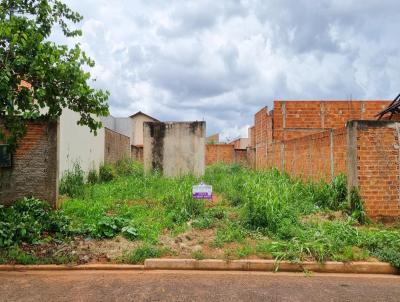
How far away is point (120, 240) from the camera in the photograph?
699 cm

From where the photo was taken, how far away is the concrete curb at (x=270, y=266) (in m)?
Answer: 6.04

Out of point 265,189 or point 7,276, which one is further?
point 265,189

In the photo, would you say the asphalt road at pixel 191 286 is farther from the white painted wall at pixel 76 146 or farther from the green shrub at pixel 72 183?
the white painted wall at pixel 76 146

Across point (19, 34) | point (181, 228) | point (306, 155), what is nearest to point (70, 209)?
point (181, 228)

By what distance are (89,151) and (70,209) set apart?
674 cm

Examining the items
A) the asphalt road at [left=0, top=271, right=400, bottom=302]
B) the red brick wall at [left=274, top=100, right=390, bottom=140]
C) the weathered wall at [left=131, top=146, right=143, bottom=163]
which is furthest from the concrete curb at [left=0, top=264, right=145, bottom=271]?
the weathered wall at [left=131, top=146, right=143, bottom=163]

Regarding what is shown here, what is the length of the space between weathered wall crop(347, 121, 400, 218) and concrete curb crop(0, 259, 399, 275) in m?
2.48

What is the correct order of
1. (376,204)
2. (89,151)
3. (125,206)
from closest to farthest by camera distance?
1. (376,204)
2. (125,206)
3. (89,151)

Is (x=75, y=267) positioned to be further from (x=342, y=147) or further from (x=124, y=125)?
(x=124, y=125)

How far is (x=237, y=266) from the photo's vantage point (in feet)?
20.1

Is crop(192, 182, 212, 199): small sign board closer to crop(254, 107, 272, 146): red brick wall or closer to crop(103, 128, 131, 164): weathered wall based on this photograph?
crop(254, 107, 272, 146): red brick wall

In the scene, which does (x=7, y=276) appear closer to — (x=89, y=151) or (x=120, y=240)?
(x=120, y=240)

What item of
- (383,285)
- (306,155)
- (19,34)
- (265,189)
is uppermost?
(19,34)

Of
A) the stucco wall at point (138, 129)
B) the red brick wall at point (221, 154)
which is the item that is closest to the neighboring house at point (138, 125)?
the stucco wall at point (138, 129)
